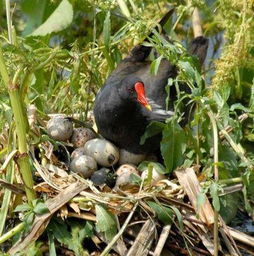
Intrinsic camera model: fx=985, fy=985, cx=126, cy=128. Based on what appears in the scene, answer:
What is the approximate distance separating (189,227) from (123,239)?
0.76ft

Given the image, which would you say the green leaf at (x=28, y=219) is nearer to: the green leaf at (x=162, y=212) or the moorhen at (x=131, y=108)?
the green leaf at (x=162, y=212)

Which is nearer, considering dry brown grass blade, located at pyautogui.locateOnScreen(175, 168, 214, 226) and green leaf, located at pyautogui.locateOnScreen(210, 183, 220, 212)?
green leaf, located at pyautogui.locateOnScreen(210, 183, 220, 212)

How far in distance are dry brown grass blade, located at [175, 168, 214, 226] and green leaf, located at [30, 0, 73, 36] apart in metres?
1.19

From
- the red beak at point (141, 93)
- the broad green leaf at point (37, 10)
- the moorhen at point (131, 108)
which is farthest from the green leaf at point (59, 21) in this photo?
the red beak at point (141, 93)

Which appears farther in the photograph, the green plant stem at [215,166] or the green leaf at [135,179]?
the green leaf at [135,179]

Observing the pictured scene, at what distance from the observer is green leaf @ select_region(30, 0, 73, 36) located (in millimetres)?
4438

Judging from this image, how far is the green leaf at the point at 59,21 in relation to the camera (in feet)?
14.6

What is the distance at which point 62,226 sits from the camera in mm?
3385

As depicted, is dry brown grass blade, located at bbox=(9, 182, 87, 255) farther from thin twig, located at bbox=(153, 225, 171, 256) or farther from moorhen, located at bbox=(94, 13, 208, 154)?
moorhen, located at bbox=(94, 13, 208, 154)

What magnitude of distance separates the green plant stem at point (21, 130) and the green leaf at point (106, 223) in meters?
0.24

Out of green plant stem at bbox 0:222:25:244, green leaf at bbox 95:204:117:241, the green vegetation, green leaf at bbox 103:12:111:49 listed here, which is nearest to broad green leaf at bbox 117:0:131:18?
the green vegetation

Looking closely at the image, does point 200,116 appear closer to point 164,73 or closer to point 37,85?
point 164,73

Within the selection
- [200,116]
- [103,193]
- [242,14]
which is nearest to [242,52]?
[242,14]

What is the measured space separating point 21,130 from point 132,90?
27.4 inches
